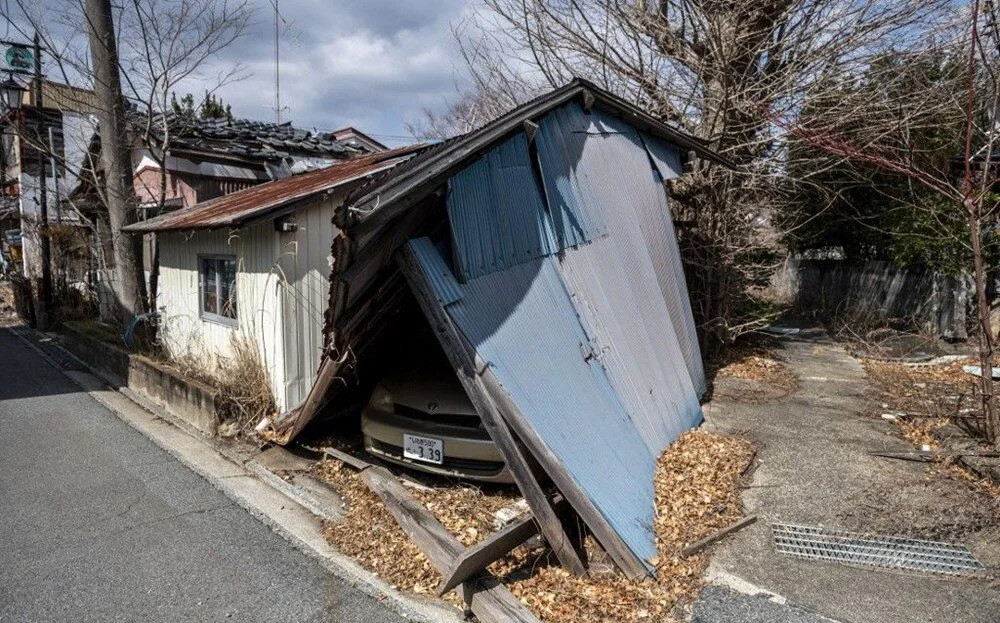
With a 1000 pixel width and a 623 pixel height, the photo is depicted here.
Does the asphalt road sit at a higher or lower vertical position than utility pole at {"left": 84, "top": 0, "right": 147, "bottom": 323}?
lower

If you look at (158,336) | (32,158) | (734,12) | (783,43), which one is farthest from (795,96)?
(32,158)

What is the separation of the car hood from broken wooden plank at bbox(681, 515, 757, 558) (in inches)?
72.7

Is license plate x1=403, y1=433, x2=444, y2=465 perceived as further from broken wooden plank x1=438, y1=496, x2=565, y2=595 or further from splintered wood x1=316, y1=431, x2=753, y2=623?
broken wooden plank x1=438, y1=496, x2=565, y2=595

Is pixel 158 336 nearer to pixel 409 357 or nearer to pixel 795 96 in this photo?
pixel 409 357

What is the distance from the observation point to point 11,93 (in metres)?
12.0

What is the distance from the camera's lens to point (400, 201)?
346 cm

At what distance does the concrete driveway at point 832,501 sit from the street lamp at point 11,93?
14.1 metres

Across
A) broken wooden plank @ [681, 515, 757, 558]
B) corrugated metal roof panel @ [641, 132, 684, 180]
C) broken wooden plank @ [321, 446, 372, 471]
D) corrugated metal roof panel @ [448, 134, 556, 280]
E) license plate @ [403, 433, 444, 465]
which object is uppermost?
corrugated metal roof panel @ [641, 132, 684, 180]

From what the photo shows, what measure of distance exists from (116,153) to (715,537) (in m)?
10.8

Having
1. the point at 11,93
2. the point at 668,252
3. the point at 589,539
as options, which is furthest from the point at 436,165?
the point at 11,93

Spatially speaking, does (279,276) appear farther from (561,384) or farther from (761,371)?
(761,371)

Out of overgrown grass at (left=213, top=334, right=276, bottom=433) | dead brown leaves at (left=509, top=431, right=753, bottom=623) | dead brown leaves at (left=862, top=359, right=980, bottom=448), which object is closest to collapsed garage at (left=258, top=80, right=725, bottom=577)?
dead brown leaves at (left=509, top=431, right=753, bottom=623)

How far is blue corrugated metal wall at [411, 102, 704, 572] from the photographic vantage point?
3.77 meters

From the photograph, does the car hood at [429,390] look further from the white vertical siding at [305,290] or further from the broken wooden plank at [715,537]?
the broken wooden plank at [715,537]
